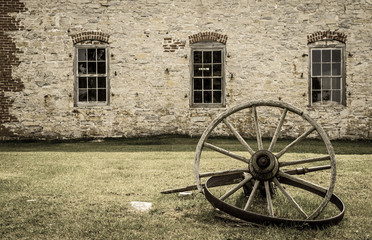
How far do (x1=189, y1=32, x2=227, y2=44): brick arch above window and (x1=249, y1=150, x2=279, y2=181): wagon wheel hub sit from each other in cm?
826

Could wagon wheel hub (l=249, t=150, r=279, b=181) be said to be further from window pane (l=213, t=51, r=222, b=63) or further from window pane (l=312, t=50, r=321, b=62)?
window pane (l=312, t=50, r=321, b=62)

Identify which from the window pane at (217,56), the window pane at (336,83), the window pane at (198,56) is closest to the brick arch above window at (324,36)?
the window pane at (336,83)

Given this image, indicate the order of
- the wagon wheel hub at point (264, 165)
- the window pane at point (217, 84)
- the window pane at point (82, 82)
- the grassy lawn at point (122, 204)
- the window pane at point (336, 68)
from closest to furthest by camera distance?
the grassy lawn at point (122, 204) < the wagon wheel hub at point (264, 165) < the window pane at point (336, 68) < the window pane at point (217, 84) < the window pane at point (82, 82)

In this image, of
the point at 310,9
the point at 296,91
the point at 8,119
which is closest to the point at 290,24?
the point at 310,9

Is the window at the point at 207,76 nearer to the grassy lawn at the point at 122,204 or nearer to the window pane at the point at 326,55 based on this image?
the window pane at the point at 326,55

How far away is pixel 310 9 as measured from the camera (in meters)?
10.8

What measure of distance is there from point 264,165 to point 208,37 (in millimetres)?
8374

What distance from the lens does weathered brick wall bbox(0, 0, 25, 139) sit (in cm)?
1100

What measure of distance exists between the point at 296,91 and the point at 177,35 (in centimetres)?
401

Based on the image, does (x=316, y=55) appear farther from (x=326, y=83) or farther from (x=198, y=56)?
(x=198, y=56)

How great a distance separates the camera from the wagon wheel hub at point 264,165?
3.09 m

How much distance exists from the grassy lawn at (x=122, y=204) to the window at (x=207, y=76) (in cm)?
462

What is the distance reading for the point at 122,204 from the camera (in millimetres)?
3695

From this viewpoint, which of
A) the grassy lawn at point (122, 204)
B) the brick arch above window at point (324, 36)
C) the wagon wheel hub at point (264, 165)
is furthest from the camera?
the brick arch above window at point (324, 36)
